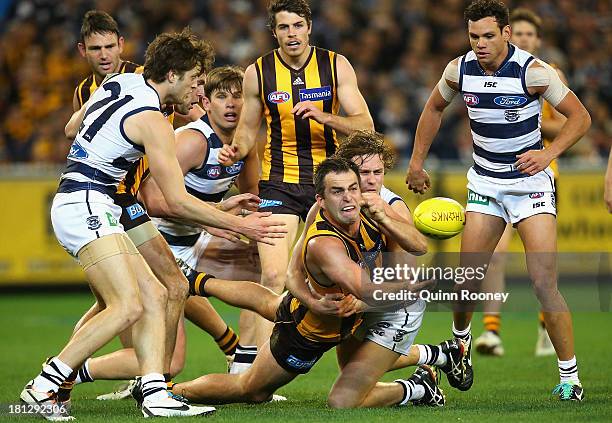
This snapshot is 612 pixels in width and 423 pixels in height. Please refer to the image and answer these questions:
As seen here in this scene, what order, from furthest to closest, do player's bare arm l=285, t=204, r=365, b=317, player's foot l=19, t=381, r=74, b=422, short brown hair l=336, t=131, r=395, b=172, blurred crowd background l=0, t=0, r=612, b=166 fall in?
blurred crowd background l=0, t=0, r=612, b=166 → short brown hair l=336, t=131, r=395, b=172 → player's bare arm l=285, t=204, r=365, b=317 → player's foot l=19, t=381, r=74, b=422

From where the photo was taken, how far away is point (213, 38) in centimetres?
1678

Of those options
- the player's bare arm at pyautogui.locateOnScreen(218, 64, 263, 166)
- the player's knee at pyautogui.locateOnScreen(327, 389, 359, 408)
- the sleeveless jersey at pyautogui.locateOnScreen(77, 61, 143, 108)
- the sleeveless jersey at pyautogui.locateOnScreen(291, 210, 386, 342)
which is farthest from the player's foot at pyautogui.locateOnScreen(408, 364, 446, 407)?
the sleeveless jersey at pyautogui.locateOnScreen(77, 61, 143, 108)

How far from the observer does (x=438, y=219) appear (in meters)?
7.11

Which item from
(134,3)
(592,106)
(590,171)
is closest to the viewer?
(590,171)

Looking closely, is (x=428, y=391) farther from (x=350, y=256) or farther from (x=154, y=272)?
(x=154, y=272)

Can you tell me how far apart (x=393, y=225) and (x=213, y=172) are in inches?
83.2

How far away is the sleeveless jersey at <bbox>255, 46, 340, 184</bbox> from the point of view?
25.9 ft

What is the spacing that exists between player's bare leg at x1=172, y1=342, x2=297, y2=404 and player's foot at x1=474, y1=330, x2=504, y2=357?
3.18m

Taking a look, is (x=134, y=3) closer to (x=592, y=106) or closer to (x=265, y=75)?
(x=592, y=106)

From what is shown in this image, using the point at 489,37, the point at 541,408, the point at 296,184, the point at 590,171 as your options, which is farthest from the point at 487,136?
the point at 590,171

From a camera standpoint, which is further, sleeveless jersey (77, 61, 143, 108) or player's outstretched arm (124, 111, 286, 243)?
sleeveless jersey (77, 61, 143, 108)

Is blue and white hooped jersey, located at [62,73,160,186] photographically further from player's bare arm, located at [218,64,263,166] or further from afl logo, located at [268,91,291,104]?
afl logo, located at [268,91,291,104]

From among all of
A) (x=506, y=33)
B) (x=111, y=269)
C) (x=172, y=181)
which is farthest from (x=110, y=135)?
(x=506, y=33)

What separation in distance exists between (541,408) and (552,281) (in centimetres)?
99
